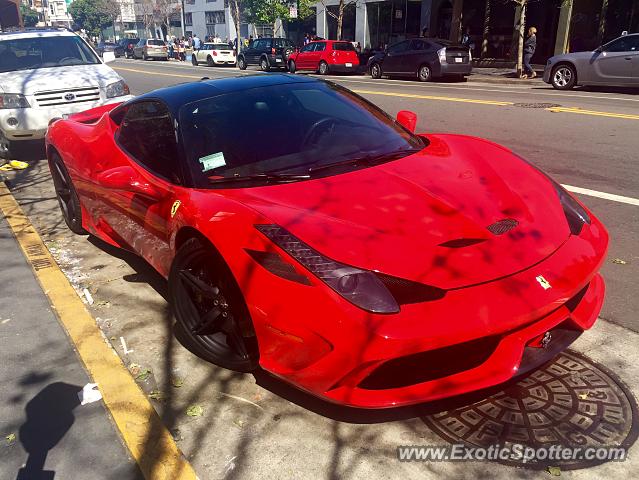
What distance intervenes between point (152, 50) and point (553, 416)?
48.7 m

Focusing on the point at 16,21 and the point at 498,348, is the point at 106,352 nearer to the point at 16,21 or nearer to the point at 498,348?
the point at 498,348

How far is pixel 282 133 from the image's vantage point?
3.40m

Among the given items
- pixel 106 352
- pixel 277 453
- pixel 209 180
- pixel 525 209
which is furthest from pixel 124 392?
pixel 525 209

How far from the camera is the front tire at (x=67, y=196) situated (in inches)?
193

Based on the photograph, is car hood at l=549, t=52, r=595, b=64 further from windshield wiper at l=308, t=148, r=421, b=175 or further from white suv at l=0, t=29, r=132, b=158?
windshield wiper at l=308, t=148, r=421, b=175

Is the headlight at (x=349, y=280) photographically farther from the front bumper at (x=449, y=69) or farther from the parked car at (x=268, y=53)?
the parked car at (x=268, y=53)

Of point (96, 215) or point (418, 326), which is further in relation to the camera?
point (96, 215)

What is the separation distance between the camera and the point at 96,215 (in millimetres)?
4395

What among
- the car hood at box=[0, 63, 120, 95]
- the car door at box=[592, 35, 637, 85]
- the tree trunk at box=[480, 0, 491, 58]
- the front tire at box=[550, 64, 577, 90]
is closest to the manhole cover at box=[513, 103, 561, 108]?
the car door at box=[592, 35, 637, 85]

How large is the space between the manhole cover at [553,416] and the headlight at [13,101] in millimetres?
7525

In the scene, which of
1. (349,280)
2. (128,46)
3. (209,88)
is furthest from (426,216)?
(128,46)

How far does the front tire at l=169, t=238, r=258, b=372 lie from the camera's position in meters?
2.67

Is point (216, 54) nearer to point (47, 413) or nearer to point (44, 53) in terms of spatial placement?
point (44, 53)

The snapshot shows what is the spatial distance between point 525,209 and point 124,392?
7.16ft
